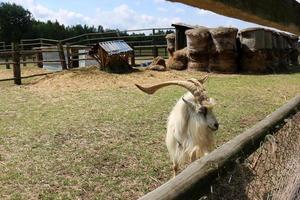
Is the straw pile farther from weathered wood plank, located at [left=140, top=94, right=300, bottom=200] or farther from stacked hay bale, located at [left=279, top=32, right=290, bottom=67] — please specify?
weathered wood plank, located at [left=140, top=94, right=300, bottom=200]

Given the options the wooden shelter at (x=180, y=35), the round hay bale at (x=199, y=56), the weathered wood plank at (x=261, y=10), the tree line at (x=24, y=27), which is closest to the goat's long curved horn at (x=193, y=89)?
the weathered wood plank at (x=261, y=10)

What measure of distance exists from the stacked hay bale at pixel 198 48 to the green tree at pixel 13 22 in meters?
42.4

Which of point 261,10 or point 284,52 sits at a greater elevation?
point 261,10

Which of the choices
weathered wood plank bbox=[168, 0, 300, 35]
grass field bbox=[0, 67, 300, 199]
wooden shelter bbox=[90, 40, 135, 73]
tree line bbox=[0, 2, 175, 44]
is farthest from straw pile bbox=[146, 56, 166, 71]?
tree line bbox=[0, 2, 175, 44]

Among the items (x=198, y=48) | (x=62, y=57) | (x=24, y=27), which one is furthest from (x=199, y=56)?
(x=24, y=27)

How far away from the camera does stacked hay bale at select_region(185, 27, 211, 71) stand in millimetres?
16094

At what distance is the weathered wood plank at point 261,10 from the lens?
4.54 feet

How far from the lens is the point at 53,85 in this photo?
12.5 m

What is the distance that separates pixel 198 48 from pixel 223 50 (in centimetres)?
96

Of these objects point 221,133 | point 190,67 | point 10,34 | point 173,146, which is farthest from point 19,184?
point 10,34

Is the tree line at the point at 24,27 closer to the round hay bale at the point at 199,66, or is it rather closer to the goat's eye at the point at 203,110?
the round hay bale at the point at 199,66

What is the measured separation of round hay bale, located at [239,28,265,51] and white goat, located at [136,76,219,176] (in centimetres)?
1208

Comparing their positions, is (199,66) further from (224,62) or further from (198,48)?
(224,62)

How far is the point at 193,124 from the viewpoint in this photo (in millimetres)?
4316
